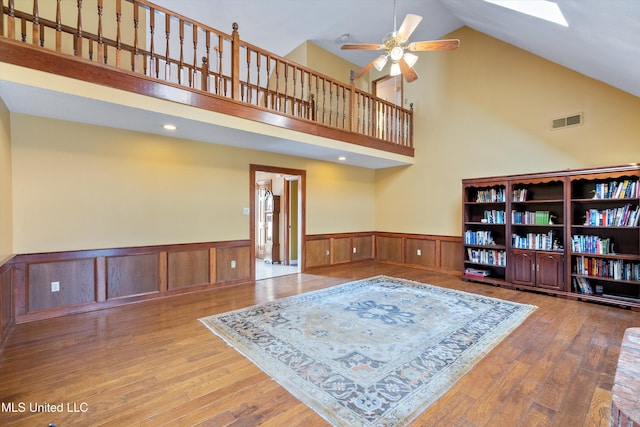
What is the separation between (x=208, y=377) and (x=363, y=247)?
17.8ft

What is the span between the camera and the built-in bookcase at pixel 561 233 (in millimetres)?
3883

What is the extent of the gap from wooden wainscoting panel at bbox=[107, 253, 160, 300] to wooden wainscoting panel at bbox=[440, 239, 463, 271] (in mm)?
5364

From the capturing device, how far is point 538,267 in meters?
4.50

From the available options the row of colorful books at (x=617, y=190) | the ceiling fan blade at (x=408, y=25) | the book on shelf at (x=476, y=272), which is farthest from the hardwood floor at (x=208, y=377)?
the ceiling fan blade at (x=408, y=25)

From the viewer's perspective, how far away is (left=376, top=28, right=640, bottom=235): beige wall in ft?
14.1

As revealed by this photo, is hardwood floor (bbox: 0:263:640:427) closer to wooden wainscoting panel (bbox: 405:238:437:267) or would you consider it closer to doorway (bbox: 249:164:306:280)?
wooden wainscoting panel (bbox: 405:238:437:267)

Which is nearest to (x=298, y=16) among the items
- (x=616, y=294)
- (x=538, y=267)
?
(x=538, y=267)

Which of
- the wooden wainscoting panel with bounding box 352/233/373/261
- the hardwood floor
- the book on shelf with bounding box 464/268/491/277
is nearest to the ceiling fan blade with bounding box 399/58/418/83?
the hardwood floor

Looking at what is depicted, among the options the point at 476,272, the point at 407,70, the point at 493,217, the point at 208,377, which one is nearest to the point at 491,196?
the point at 493,217

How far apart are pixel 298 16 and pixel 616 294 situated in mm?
6841

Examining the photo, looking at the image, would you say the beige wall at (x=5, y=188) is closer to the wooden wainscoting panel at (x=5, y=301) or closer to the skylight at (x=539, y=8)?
the wooden wainscoting panel at (x=5, y=301)

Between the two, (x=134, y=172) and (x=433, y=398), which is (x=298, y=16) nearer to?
(x=134, y=172)

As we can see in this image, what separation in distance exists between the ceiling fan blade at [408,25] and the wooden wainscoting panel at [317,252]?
4153 millimetres

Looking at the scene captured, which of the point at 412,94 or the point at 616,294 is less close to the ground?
the point at 412,94
